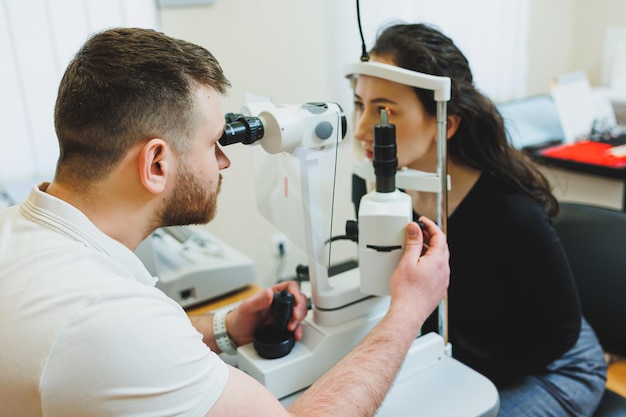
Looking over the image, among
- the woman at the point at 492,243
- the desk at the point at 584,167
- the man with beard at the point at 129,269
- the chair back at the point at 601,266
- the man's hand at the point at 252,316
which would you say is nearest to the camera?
the man with beard at the point at 129,269

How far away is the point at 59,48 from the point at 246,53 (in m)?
0.65

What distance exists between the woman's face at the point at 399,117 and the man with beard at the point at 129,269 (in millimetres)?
324

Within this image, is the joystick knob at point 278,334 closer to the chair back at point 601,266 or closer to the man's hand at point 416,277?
the man's hand at point 416,277

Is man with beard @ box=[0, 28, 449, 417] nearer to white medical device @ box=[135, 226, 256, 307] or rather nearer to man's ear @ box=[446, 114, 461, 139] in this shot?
man's ear @ box=[446, 114, 461, 139]

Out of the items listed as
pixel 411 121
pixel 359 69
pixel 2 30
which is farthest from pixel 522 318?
pixel 2 30

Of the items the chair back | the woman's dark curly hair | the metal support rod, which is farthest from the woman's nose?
the chair back

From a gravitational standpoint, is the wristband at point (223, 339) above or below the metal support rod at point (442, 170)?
below

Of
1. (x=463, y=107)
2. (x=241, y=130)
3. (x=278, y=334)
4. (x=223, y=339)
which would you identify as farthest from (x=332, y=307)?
(x=463, y=107)

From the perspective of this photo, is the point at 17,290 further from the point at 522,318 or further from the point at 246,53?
the point at 246,53

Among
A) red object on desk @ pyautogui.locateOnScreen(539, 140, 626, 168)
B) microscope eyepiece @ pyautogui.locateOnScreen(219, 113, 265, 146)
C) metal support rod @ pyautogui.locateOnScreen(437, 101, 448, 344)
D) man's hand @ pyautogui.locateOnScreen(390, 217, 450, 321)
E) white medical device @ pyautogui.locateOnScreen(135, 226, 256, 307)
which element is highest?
microscope eyepiece @ pyautogui.locateOnScreen(219, 113, 265, 146)

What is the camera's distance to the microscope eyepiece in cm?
85

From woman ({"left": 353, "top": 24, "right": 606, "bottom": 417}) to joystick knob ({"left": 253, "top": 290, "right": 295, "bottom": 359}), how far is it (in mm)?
315

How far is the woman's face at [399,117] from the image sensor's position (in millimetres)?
1184

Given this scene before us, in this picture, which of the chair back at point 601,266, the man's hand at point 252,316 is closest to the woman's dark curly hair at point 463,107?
the chair back at point 601,266
